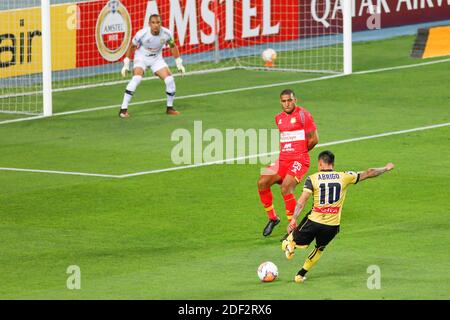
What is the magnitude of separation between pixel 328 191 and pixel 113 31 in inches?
783

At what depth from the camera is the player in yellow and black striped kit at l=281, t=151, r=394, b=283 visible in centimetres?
1641

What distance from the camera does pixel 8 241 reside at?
63.3 ft

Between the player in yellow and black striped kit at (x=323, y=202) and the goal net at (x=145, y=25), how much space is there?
15.1m

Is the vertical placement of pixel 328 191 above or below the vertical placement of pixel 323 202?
above

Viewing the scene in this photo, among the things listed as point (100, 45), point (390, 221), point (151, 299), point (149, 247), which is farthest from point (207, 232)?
point (100, 45)

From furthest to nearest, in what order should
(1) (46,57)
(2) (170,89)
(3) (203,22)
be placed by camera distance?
(3) (203,22)
(1) (46,57)
(2) (170,89)

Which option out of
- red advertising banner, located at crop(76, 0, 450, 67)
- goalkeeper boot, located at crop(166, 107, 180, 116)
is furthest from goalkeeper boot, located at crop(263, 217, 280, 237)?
Result: red advertising banner, located at crop(76, 0, 450, 67)

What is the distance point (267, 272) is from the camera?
16.4m

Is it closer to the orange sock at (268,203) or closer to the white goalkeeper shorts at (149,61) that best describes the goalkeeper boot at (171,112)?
the white goalkeeper shorts at (149,61)

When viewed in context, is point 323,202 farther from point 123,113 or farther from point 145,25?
point 145,25

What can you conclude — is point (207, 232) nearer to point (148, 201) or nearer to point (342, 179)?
point (148, 201)

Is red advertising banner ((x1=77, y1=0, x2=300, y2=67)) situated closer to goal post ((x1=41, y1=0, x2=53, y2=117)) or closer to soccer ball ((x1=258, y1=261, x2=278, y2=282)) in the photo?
goal post ((x1=41, y1=0, x2=53, y2=117))

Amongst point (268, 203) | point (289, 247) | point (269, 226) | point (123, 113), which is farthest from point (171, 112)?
point (289, 247)

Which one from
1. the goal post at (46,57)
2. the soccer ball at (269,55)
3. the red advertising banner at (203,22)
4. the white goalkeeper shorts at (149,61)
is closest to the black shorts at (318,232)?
the white goalkeeper shorts at (149,61)
